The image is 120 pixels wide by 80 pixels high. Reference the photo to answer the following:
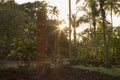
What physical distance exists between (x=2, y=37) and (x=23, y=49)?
6.67 ft

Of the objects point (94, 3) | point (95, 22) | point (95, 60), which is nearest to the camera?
point (94, 3)

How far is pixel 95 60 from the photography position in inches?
1059

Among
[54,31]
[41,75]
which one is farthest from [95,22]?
[41,75]

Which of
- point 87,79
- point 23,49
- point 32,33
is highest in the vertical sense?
point 32,33

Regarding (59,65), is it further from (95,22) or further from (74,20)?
(74,20)

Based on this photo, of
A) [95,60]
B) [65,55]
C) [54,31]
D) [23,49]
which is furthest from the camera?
[65,55]

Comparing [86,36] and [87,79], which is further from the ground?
[86,36]

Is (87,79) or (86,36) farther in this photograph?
(86,36)

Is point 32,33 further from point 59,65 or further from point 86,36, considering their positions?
point 86,36

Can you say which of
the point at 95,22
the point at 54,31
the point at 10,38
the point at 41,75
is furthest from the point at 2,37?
the point at 95,22

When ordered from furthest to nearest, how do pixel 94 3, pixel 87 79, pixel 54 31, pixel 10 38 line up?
pixel 54 31 → pixel 94 3 → pixel 10 38 → pixel 87 79

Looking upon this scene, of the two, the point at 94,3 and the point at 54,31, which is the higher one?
the point at 94,3

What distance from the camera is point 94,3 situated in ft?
79.4

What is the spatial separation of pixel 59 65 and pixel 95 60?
27.9 feet
